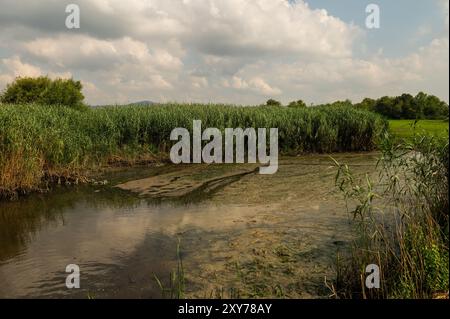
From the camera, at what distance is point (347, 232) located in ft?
21.9

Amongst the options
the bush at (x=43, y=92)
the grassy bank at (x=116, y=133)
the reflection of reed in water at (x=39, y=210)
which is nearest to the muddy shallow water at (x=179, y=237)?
the reflection of reed in water at (x=39, y=210)

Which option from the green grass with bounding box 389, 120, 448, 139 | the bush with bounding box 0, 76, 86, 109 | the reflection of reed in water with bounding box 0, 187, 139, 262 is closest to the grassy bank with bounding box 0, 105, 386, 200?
the reflection of reed in water with bounding box 0, 187, 139, 262

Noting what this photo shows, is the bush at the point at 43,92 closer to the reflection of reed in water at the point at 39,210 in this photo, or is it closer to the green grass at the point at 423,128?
the reflection of reed in water at the point at 39,210

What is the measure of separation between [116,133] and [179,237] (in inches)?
354

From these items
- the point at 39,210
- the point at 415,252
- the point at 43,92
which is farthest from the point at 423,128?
the point at 43,92

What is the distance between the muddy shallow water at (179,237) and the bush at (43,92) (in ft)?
43.8

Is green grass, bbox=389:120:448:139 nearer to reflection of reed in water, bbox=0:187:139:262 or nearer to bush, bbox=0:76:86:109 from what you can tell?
reflection of reed in water, bbox=0:187:139:262

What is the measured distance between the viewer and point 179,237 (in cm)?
702

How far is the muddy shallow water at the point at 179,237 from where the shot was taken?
5.17 meters

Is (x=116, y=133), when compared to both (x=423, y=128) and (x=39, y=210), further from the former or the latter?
(x=423, y=128)

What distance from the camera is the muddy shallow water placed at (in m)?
5.17

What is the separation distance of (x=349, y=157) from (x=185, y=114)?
23.0 ft
